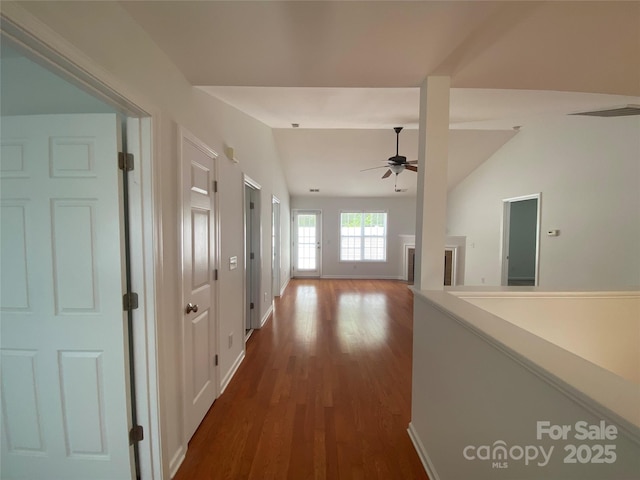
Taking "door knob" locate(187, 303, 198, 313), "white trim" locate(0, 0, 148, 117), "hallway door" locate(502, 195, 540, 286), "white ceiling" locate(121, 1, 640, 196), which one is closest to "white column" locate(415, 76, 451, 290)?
"white ceiling" locate(121, 1, 640, 196)

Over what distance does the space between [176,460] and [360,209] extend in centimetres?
668

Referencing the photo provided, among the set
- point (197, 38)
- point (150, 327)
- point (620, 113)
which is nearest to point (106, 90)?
point (197, 38)

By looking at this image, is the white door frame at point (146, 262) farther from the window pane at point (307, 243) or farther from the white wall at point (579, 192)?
the window pane at point (307, 243)

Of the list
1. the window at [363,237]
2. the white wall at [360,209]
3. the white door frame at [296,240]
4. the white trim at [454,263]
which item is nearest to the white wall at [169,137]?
the white door frame at [296,240]

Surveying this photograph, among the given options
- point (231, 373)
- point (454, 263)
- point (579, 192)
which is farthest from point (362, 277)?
point (231, 373)

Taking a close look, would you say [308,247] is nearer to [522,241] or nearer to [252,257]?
[252,257]

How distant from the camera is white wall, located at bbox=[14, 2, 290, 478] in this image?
38.8 inches

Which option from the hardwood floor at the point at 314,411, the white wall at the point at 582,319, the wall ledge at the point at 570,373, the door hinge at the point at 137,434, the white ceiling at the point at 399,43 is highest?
the white ceiling at the point at 399,43

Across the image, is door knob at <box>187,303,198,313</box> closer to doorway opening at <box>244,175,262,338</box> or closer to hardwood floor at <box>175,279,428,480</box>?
hardwood floor at <box>175,279,428,480</box>

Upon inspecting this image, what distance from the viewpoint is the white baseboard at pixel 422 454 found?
Result: 4.72 ft

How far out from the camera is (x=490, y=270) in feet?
17.4

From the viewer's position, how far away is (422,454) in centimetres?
157

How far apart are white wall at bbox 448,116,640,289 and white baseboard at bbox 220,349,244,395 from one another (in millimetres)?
3434

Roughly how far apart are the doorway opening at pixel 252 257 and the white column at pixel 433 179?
2.43 metres
